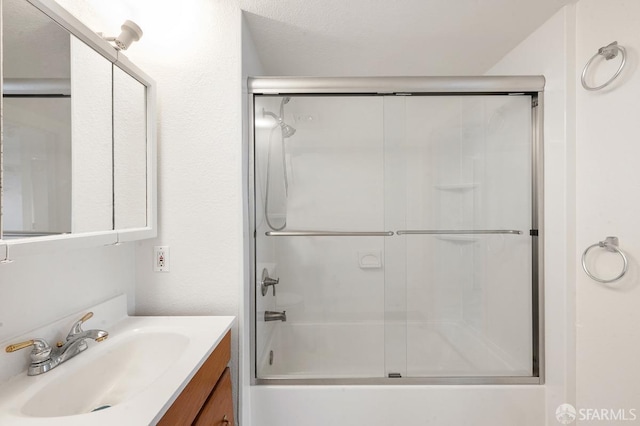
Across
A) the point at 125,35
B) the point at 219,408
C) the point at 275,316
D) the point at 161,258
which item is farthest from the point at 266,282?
the point at 125,35

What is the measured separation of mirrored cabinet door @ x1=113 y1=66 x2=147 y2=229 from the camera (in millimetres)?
1059

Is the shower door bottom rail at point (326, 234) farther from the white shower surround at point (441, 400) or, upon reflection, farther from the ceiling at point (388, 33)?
the ceiling at point (388, 33)

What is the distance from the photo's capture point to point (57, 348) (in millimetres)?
874

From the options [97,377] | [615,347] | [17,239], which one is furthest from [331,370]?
[17,239]

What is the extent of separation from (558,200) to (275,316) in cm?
162

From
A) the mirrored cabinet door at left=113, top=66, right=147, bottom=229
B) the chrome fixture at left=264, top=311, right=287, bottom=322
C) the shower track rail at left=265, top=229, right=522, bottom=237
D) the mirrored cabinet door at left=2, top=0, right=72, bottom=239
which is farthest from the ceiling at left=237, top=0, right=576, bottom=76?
the chrome fixture at left=264, top=311, right=287, bottom=322

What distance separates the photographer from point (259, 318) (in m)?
1.53

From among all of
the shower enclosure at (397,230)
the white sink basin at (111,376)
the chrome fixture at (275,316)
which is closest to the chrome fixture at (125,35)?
the shower enclosure at (397,230)

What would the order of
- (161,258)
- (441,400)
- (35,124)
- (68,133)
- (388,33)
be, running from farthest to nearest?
(388,33) < (441,400) < (161,258) < (68,133) < (35,124)

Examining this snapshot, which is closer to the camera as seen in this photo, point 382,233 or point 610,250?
point 610,250

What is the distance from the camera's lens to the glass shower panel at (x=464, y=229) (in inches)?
61.4

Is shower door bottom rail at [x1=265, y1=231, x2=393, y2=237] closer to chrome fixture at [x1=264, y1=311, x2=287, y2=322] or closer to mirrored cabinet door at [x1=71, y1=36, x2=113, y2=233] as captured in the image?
chrome fixture at [x1=264, y1=311, x2=287, y2=322]

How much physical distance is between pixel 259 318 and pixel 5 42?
1.38 meters

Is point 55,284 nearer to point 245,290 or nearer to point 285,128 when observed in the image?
point 245,290
